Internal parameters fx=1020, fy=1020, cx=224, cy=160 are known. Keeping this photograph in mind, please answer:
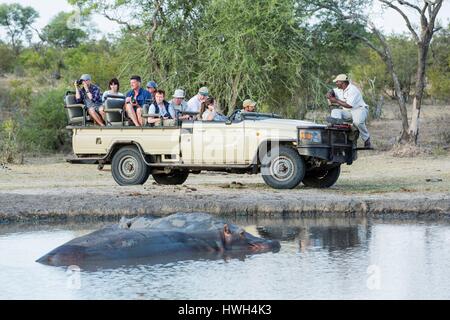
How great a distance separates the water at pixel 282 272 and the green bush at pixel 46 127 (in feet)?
51.6

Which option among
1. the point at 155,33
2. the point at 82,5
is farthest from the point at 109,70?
the point at 155,33

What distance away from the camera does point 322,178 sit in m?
17.0

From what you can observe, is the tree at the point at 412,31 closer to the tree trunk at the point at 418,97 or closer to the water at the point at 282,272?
the tree trunk at the point at 418,97

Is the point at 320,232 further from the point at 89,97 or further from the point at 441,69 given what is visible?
the point at 441,69

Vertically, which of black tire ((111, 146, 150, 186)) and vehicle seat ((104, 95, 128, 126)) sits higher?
vehicle seat ((104, 95, 128, 126))

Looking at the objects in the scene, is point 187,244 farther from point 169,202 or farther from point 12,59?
point 12,59

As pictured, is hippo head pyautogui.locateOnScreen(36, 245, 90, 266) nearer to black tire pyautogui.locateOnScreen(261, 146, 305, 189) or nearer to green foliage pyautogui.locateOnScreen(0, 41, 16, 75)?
black tire pyautogui.locateOnScreen(261, 146, 305, 189)

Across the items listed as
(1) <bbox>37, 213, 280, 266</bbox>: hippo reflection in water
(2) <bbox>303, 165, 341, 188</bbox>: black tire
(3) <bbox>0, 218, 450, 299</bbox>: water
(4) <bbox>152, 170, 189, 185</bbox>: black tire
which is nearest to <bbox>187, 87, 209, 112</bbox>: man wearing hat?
(4) <bbox>152, 170, 189, 185</bbox>: black tire

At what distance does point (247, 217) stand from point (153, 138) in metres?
3.86

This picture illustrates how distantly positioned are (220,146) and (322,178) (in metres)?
1.93

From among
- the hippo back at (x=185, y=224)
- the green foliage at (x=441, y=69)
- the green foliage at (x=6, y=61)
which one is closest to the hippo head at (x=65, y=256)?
the hippo back at (x=185, y=224)

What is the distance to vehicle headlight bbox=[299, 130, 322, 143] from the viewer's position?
15.8 m

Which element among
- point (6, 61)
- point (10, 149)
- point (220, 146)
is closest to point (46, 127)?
point (10, 149)

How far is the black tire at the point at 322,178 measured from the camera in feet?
55.3
